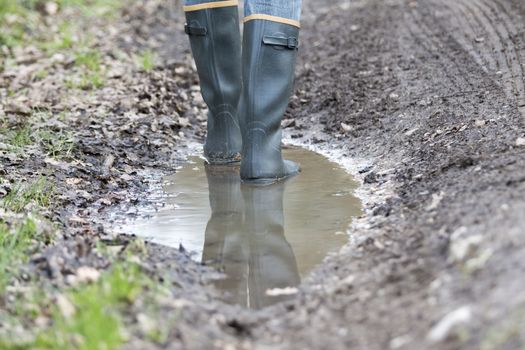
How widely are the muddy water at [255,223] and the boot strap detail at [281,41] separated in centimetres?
65

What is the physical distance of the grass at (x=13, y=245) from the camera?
2586 mm

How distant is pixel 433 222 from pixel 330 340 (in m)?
0.78

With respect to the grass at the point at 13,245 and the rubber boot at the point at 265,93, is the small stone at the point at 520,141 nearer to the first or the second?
the rubber boot at the point at 265,93

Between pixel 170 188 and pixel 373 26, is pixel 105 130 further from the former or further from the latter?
pixel 373 26

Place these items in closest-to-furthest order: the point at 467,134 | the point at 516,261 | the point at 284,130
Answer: the point at 516,261, the point at 467,134, the point at 284,130

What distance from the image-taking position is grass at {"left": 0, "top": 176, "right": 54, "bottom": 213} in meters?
3.32

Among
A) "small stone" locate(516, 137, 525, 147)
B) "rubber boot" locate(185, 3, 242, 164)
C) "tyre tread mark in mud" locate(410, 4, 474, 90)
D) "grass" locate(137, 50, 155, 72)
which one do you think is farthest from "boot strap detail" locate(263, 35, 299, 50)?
"grass" locate(137, 50, 155, 72)

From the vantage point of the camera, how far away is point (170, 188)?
3885 millimetres

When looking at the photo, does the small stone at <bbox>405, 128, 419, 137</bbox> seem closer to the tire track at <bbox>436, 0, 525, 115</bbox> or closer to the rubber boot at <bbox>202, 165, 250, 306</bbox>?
the tire track at <bbox>436, 0, 525, 115</bbox>

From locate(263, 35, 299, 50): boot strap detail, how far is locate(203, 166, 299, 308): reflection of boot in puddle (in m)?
0.65

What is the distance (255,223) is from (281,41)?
900 mm

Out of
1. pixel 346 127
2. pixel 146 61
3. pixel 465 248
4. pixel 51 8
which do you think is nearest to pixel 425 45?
pixel 346 127

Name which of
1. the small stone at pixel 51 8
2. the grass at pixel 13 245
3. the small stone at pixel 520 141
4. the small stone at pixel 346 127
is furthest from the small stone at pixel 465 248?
the small stone at pixel 51 8

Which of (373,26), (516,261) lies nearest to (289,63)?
(516,261)
